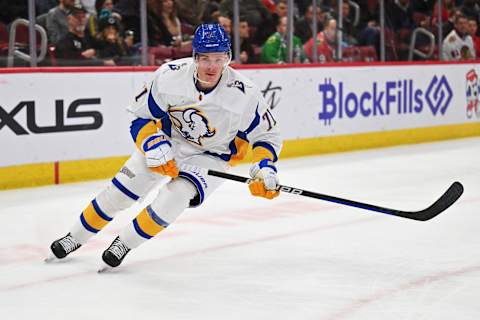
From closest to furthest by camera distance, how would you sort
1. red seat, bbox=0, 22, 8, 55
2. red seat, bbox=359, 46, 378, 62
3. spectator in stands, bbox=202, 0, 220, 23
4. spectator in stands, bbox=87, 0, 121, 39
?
red seat, bbox=0, 22, 8, 55, spectator in stands, bbox=87, 0, 121, 39, spectator in stands, bbox=202, 0, 220, 23, red seat, bbox=359, 46, 378, 62

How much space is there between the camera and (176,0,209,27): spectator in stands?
7.50m

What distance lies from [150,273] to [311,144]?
4.79 meters

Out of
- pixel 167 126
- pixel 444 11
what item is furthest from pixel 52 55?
pixel 444 11

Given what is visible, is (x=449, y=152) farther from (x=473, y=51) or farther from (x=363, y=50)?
(x=473, y=51)

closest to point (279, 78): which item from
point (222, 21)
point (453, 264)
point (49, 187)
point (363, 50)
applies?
point (222, 21)

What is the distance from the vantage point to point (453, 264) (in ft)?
12.7

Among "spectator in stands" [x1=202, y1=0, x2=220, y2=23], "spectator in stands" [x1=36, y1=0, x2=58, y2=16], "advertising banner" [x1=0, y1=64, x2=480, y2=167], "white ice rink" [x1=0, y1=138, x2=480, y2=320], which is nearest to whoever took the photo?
"white ice rink" [x1=0, y1=138, x2=480, y2=320]

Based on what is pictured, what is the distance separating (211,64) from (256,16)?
4.89m

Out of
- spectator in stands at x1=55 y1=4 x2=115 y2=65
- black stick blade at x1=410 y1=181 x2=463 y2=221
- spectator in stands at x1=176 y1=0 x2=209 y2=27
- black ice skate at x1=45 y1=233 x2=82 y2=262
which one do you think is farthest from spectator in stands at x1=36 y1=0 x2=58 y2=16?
black stick blade at x1=410 y1=181 x2=463 y2=221

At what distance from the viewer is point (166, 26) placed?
745 centimetres

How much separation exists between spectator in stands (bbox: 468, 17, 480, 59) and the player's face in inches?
301

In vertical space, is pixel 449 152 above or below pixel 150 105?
below

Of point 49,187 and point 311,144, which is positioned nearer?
point 49,187

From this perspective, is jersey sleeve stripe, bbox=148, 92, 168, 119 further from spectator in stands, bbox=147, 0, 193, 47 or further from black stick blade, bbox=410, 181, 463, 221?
spectator in stands, bbox=147, 0, 193, 47
